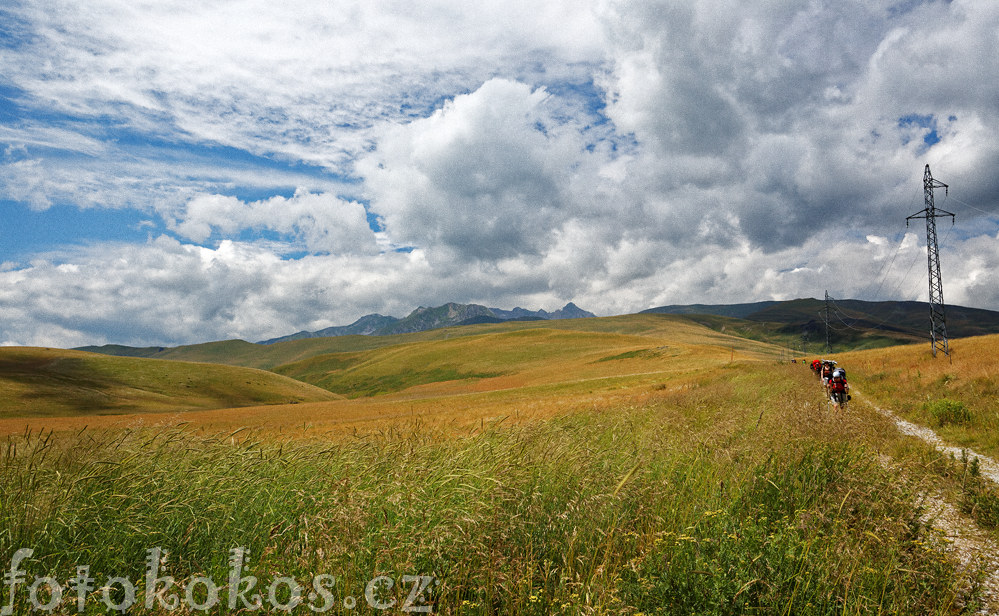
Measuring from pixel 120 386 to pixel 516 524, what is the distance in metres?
96.2

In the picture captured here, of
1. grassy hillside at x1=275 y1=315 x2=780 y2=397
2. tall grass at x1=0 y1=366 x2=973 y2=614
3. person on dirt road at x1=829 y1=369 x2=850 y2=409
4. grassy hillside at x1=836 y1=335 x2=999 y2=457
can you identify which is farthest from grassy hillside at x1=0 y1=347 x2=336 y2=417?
grassy hillside at x1=836 y1=335 x2=999 y2=457

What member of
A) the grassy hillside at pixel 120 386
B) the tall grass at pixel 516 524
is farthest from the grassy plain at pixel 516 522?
A: the grassy hillside at pixel 120 386

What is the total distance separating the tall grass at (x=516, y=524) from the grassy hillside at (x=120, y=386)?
223 ft

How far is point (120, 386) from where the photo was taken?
78438 millimetres

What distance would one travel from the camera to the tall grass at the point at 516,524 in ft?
12.6

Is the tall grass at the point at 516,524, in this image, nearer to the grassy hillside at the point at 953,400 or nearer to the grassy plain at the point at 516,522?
the grassy plain at the point at 516,522

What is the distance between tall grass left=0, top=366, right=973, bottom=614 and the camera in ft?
12.6

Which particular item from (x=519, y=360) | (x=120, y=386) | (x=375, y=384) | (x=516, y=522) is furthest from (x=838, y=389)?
(x=375, y=384)

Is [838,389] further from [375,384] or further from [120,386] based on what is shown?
[375,384]

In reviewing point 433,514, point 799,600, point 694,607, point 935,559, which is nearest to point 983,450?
point 935,559

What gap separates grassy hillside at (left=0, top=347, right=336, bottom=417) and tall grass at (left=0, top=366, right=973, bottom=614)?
67.9 meters

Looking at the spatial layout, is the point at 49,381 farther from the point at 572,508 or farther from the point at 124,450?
the point at 572,508

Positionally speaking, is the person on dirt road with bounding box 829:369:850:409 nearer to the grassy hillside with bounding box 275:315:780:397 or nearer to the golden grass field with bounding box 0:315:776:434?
the golden grass field with bounding box 0:315:776:434

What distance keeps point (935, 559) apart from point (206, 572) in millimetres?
6374
